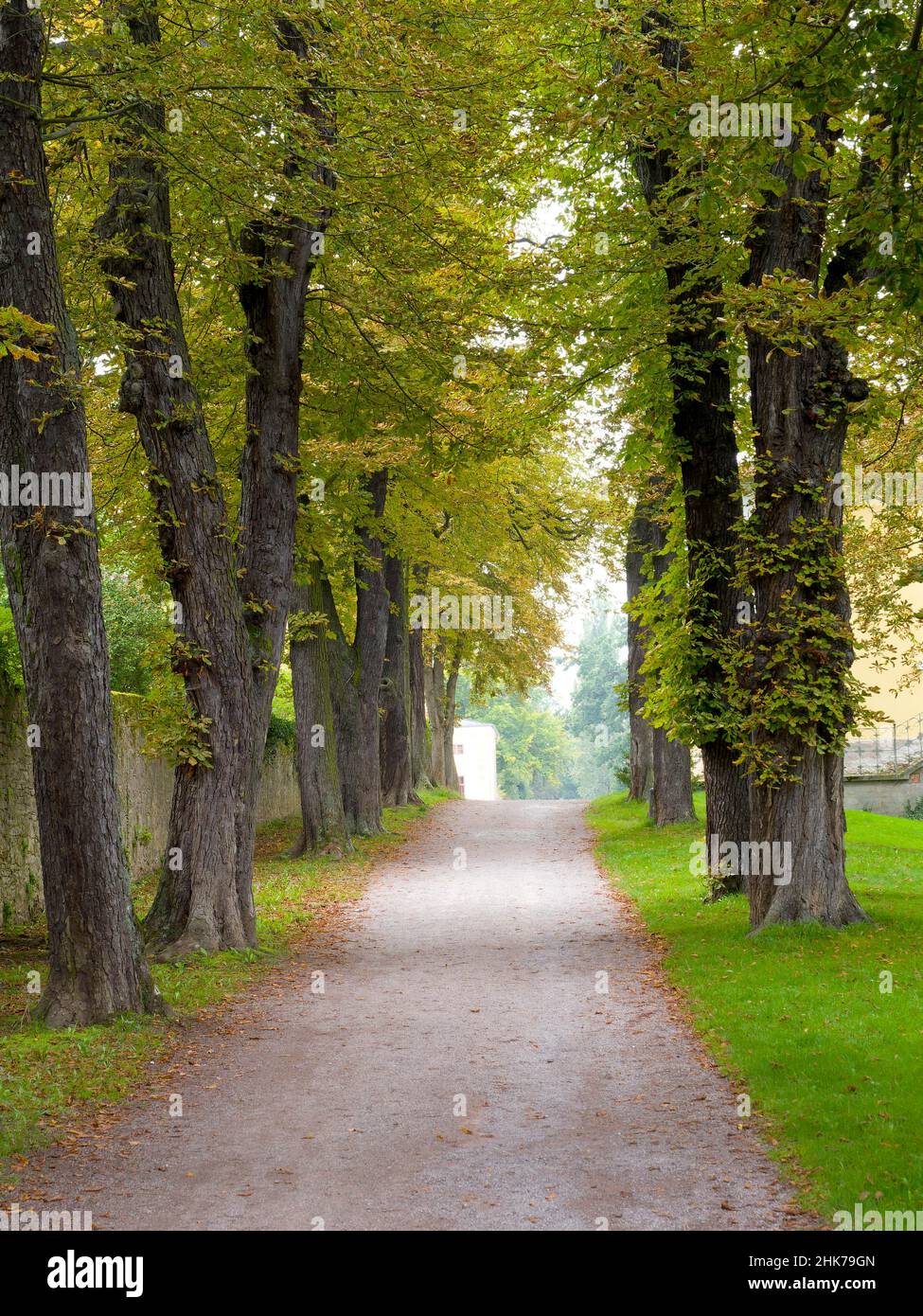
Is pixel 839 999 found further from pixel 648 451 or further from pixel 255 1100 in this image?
pixel 648 451

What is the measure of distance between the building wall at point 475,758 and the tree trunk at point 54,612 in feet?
243

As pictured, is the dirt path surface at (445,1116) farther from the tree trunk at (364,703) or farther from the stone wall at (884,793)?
the stone wall at (884,793)

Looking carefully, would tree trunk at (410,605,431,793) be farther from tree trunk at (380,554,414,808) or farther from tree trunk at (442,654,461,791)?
tree trunk at (442,654,461,791)

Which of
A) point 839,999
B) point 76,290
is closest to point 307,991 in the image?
point 839,999

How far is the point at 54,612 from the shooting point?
31.5 ft

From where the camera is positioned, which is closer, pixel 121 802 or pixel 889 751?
pixel 121 802

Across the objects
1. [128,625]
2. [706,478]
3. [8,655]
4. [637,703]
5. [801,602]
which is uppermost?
[706,478]

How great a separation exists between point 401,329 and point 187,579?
13.7 ft

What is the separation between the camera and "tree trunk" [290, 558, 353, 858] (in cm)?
2283

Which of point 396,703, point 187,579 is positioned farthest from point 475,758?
point 187,579

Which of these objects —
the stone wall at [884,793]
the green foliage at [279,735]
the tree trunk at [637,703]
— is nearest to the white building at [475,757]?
the stone wall at [884,793]

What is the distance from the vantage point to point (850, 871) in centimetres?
1947

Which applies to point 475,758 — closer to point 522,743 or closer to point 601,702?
point 522,743

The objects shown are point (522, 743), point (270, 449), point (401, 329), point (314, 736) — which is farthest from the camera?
point (522, 743)
